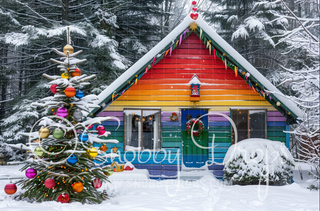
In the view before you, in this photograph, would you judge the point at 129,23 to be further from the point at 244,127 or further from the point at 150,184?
the point at 150,184

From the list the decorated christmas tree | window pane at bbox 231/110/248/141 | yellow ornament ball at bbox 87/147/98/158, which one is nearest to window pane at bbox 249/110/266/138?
window pane at bbox 231/110/248/141

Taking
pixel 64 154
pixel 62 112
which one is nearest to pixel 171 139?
pixel 64 154

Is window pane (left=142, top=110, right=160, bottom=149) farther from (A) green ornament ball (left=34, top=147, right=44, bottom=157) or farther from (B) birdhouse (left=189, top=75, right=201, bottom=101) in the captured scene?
(A) green ornament ball (left=34, top=147, right=44, bottom=157)

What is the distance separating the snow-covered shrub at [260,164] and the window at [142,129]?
254cm

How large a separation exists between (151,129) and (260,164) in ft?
11.4

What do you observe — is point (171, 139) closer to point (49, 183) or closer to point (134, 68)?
point (134, 68)

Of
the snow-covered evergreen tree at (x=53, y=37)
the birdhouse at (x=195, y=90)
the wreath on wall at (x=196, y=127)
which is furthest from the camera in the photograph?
the snow-covered evergreen tree at (x=53, y=37)

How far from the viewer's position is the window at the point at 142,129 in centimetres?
823

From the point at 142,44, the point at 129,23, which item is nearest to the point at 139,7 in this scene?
the point at 129,23

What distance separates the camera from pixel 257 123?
27.1ft

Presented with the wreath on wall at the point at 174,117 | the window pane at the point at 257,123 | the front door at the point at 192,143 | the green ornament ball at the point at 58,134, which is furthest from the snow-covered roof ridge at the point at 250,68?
the green ornament ball at the point at 58,134

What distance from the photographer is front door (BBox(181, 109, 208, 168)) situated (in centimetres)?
842

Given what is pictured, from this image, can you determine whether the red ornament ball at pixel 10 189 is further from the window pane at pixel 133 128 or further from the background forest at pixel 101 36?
the background forest at pixel 101 36

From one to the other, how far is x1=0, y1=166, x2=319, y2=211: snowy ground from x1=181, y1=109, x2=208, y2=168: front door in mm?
1224
